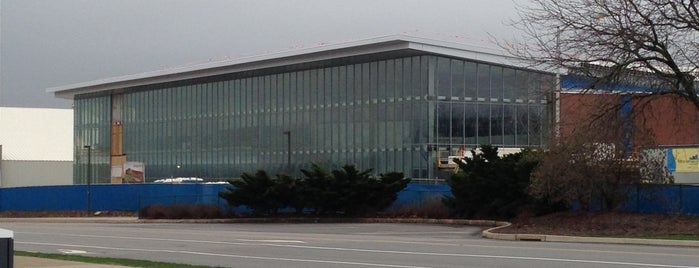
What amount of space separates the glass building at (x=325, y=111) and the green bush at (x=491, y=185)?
3115mm

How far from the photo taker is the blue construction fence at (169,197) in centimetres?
3203

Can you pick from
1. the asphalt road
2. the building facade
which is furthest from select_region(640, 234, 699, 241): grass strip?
the building facade

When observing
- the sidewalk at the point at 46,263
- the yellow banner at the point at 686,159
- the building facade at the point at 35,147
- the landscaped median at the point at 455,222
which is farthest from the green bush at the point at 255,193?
the building facade at the point at 35,147

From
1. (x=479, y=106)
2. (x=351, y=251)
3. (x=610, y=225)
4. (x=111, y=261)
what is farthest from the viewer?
(x=479, y=106)

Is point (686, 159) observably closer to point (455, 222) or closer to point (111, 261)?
point (455, 222)

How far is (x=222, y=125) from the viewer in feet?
230

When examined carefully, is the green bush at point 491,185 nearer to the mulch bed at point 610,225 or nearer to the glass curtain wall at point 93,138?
the mulch bed at point 610,225

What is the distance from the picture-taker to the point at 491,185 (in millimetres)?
38469

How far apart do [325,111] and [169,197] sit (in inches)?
520

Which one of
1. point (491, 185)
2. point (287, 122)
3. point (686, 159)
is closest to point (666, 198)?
point (491, 185)

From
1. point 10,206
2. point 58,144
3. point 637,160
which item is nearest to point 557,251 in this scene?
point 637,160

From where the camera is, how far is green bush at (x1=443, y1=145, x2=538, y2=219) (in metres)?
37.0

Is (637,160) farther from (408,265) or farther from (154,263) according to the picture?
(154,263)

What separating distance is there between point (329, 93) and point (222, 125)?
38.7 ft
